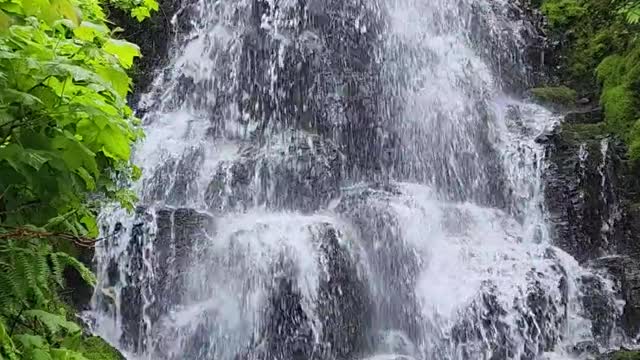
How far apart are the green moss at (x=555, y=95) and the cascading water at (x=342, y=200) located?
1.20 ft

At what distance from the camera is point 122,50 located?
8.90 ft

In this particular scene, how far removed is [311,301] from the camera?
25.3 feet

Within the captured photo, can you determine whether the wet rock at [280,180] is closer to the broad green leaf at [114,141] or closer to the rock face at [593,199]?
the rock face at [593,199]

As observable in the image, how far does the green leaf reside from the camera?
268cm

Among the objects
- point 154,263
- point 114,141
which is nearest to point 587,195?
point 154,263

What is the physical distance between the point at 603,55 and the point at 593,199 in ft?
12.7

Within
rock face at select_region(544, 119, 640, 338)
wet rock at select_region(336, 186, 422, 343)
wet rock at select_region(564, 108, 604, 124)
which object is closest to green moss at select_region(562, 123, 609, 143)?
rock face at select_region(544, 119, 640, 338)

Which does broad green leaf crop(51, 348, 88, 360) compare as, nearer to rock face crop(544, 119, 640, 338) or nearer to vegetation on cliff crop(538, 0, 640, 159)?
rock face crop(544, 119, 640, 338)

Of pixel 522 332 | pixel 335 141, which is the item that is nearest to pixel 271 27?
pixel 335 141

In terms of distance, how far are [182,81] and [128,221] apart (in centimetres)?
395

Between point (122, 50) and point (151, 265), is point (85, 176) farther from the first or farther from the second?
point (151, 265)

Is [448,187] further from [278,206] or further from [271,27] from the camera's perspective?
[271,27]

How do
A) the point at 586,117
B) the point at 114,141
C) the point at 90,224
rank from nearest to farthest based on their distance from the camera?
the point at 114,141 < the point at 90,224 < the point at 586,117

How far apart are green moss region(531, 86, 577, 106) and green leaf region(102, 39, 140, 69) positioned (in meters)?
10.2
